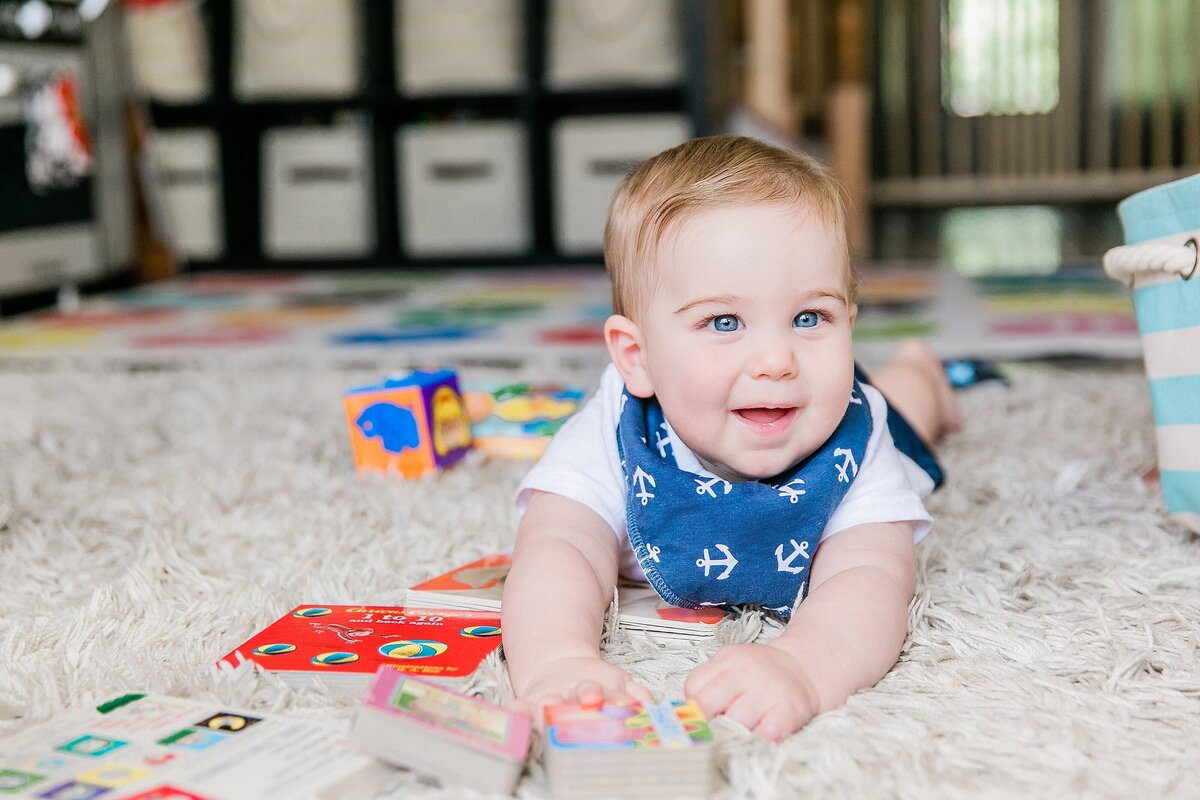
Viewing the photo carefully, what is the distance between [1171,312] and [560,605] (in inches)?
19.4

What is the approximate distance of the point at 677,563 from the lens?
754 millimetres

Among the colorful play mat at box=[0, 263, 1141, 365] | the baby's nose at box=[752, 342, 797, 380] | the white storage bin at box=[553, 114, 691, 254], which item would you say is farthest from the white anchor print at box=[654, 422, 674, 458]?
the white storage bin at box=[553, 114, 691, 254]

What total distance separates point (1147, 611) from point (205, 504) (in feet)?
2.42

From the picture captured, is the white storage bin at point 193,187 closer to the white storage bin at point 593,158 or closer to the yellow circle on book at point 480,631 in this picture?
the white storage bin at point 593,158

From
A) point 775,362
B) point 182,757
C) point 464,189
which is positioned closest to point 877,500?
point 775,362

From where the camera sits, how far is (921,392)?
1.21 metres

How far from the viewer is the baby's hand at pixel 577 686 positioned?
591mm

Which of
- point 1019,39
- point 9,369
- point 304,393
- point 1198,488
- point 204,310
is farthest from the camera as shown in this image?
→ point 1019,39

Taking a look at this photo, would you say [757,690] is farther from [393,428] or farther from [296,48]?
[296,48]

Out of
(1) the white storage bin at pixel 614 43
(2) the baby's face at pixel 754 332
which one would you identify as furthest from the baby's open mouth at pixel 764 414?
(1) the white storage bin at pixel 614 43

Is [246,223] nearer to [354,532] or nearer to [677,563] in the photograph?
[354,532]

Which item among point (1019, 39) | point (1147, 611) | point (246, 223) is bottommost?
point (1147, 611)

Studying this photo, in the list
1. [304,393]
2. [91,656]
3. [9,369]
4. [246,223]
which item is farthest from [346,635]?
[246,223]

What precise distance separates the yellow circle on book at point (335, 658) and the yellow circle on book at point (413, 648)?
0.06 ft
